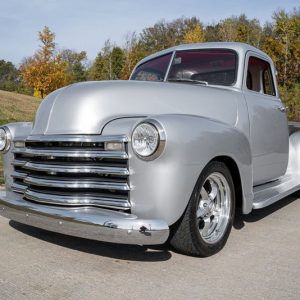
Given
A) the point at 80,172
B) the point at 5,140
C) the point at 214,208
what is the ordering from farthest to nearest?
the point at 5,140 → the point at 214,208 → the point at 80,172

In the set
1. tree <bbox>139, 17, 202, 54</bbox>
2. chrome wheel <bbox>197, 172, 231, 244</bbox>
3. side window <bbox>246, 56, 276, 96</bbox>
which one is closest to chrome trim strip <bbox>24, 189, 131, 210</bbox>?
chrome wheel <bbox>197, 172, 231, 244</bbox>

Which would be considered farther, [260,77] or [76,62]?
[76,62]

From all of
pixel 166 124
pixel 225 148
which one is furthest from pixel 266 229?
pixel 166 124

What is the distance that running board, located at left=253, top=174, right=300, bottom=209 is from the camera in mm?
4396

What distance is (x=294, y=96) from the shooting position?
26.5m

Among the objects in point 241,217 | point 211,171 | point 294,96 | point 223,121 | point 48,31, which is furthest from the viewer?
point 48,31

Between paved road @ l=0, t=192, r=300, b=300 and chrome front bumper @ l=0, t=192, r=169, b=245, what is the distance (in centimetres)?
29

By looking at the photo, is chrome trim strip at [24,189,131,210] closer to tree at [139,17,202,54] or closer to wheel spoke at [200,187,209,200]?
wheel spoke at [200,187,209,200]

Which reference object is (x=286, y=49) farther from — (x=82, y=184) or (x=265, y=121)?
(x=82, y=184)

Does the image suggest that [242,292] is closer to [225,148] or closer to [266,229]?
[225,148]

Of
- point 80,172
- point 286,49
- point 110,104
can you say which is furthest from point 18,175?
point 286,49

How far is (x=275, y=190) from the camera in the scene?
495 centimetres

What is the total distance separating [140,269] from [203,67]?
237 cm

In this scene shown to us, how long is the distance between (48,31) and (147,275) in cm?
3538
